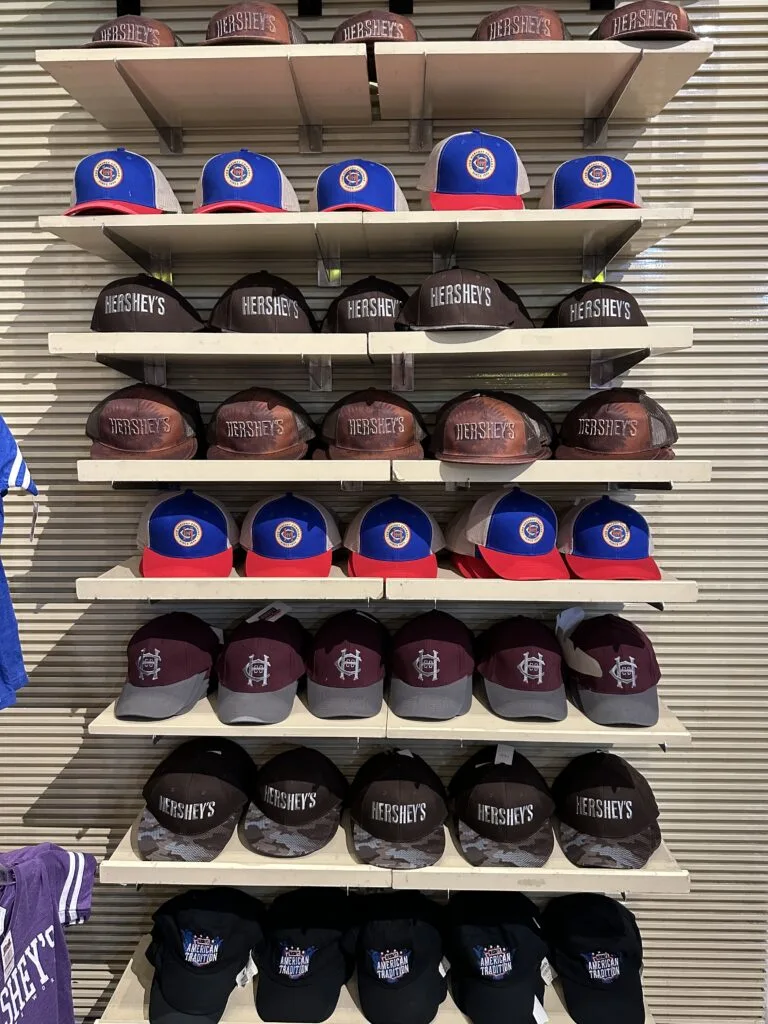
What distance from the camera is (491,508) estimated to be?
1.74m

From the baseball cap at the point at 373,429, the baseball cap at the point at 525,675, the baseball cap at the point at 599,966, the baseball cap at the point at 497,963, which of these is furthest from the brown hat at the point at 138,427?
the baseball cap at the point at 599,966

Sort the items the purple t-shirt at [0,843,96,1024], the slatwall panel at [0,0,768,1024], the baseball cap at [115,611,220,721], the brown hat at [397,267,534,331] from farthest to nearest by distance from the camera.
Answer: the slatwall panel at [0,0,768,1024] → the baseball cap at [115,611,220,721] → the purple t-shirt at [0,843,96,1024] → the brown hat at [397,267,534,331]

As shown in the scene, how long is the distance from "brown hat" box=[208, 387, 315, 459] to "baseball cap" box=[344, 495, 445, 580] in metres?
0.27

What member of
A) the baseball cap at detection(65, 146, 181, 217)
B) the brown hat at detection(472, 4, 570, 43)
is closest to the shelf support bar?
the baseball cap at detection(65, 146, 181, 217)

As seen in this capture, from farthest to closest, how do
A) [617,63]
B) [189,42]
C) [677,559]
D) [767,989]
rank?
[767,989] < [677,559] < [189,42] < [617,63]

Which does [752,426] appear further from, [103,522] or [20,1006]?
[20,1006]

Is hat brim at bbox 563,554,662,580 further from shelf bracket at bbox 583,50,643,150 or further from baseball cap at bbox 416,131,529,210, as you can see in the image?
shelf bracket at bbox 583,50,643,150

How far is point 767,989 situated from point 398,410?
245 cm

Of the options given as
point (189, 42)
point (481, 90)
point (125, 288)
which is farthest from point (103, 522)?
point (481, 90)

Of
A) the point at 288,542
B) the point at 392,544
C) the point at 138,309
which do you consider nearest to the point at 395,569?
the point at 392,544

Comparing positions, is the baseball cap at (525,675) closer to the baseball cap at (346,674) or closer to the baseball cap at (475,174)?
the baseball cap at (346,674)

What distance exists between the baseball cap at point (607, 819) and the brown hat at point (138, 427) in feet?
4.88

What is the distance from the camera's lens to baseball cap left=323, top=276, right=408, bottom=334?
168cm

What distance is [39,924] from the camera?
1.72 m
